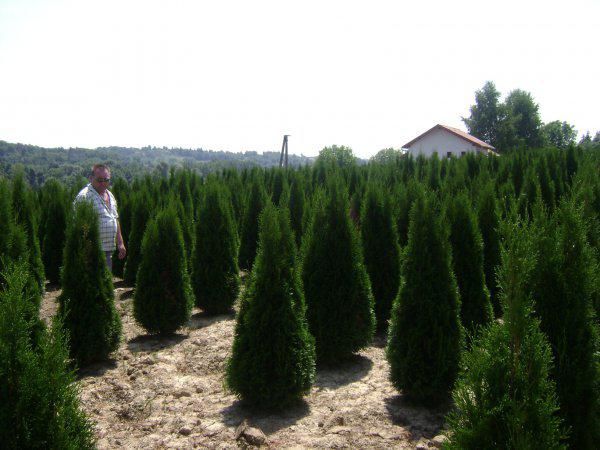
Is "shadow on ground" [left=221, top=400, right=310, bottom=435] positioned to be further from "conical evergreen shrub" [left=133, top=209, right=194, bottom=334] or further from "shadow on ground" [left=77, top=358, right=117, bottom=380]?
"conical evergreen shrub" [left=133, top=209, right=194, bottom=334]

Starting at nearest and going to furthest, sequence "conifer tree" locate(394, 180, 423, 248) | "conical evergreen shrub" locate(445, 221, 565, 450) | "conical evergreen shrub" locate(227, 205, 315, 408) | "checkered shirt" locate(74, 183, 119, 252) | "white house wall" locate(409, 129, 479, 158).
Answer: "conical evergreen shrub" locate(445, 221, 565, 450) < "conical evergreen shrub" locate(227, 205, 315, 408) < "checkered shirt" locate(74, 183, 119, 252) < "conifer tree" locate(394, 180, 423, 248) < "white house wall" locate(409, 129, 479, 158)

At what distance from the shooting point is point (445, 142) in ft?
165

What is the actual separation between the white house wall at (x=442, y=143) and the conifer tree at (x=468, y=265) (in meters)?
43.6

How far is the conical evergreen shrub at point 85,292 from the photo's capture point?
6.36 m

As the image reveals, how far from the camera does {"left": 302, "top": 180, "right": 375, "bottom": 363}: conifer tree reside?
654cm

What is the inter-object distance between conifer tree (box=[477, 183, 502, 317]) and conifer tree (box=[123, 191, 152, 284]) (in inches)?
274

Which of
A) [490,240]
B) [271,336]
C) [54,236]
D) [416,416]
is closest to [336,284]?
[271,336]

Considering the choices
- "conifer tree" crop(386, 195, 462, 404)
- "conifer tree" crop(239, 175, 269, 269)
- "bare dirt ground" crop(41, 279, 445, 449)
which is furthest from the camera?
"conifer tree" crop(239, 175, 269, 269)

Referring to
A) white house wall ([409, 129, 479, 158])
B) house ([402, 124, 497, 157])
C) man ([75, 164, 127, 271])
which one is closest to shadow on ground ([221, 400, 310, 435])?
man ([75, 164, 127, 271])

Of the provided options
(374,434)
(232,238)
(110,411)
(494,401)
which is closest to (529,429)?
(494,401)

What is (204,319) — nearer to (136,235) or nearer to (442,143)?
(136,235)

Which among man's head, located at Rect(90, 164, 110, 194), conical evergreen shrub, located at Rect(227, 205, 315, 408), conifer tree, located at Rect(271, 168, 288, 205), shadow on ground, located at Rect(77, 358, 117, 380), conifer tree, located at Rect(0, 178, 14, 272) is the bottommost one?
shadow on ground, located at Rect(77, 358, 117, 380)

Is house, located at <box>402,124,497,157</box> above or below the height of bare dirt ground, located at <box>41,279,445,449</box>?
above

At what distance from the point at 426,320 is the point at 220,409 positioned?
232 cm
